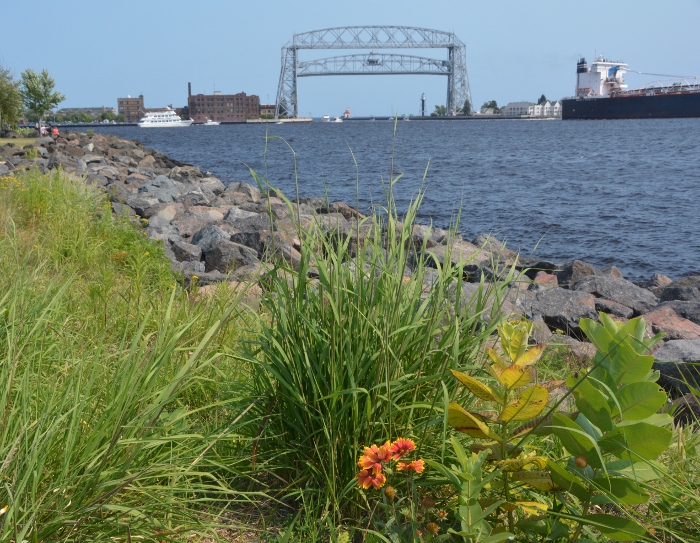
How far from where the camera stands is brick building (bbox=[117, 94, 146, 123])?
148 meters

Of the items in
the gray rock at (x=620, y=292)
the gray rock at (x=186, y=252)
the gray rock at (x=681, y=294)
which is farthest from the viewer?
the gray rock at (x=681, y=294)

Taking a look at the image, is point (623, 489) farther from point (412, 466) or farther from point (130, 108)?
point (130, 108)

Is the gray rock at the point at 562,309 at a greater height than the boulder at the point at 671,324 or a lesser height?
greater

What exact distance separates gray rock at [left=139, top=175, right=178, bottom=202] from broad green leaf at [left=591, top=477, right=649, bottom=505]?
11.9 meters

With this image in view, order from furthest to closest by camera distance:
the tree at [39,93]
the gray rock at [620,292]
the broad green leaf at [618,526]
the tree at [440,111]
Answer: the tree at [440,111]
the tree at [39,93]
the gray rock at [620,292]
the broad green leaf at [618,526]

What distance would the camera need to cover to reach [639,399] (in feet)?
5.59

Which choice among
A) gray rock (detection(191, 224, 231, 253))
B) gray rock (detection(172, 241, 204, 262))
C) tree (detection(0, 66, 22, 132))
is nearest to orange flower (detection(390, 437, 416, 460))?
gray rock (detection(172, 241, 204, 262))

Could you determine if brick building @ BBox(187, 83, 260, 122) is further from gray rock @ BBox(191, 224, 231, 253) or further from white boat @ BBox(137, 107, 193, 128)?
gray rock @ BBox(191, 224, 231, 253)

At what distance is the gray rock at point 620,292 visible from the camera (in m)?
7.99

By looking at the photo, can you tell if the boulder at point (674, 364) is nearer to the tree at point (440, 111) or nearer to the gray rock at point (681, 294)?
the gray rock at point (681, 294)

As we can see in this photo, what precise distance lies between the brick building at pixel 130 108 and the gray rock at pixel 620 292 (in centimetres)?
14923

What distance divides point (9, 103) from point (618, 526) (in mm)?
34294

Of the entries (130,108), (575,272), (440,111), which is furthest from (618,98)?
(130,108)

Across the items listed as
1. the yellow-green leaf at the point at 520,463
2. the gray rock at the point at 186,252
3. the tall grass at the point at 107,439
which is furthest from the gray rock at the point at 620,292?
the yellow-green leaf at the point at 520,463
